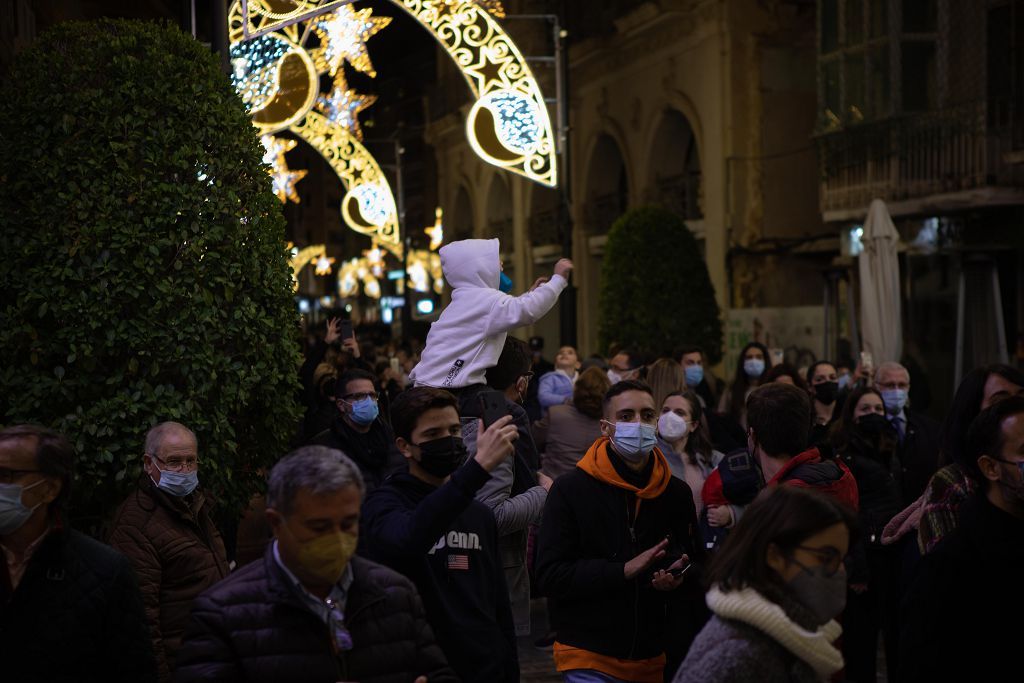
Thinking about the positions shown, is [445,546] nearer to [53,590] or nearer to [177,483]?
[53,590]

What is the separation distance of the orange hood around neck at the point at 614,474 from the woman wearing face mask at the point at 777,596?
2.22 metres

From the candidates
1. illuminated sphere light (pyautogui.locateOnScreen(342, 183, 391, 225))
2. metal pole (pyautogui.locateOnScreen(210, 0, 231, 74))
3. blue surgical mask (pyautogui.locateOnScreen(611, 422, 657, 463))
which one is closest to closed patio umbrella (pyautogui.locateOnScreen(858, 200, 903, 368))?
illuminated sphere light (pyautogui.locateOnScreen(342, 183, 391, 225))

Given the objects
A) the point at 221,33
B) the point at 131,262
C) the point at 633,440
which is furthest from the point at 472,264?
the point at 221,33

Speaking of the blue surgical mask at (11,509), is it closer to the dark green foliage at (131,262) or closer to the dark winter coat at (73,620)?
the dark winter coat at (73,620)

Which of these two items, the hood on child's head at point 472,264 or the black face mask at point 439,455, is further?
the hood on child's head at point 472,264

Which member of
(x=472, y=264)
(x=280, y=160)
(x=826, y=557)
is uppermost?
(x=280, y=160)

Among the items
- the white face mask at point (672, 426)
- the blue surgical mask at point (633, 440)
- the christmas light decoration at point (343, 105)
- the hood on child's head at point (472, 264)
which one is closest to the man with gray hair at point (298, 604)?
the blue surgical mask at point (633, 440)

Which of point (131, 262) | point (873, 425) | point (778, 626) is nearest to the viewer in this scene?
point (778, 626)

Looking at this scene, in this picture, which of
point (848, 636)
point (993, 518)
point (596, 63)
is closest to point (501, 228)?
point (596, 63)

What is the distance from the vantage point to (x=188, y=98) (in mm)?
7312

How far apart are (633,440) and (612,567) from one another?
617 mm

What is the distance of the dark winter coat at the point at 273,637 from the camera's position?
3.55 meters

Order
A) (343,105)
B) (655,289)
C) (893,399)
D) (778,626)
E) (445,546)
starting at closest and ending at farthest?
(778,626) → (445,546) → (893,399) → (343,105) → (655,289)

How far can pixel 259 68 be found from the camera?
49.7 feet
